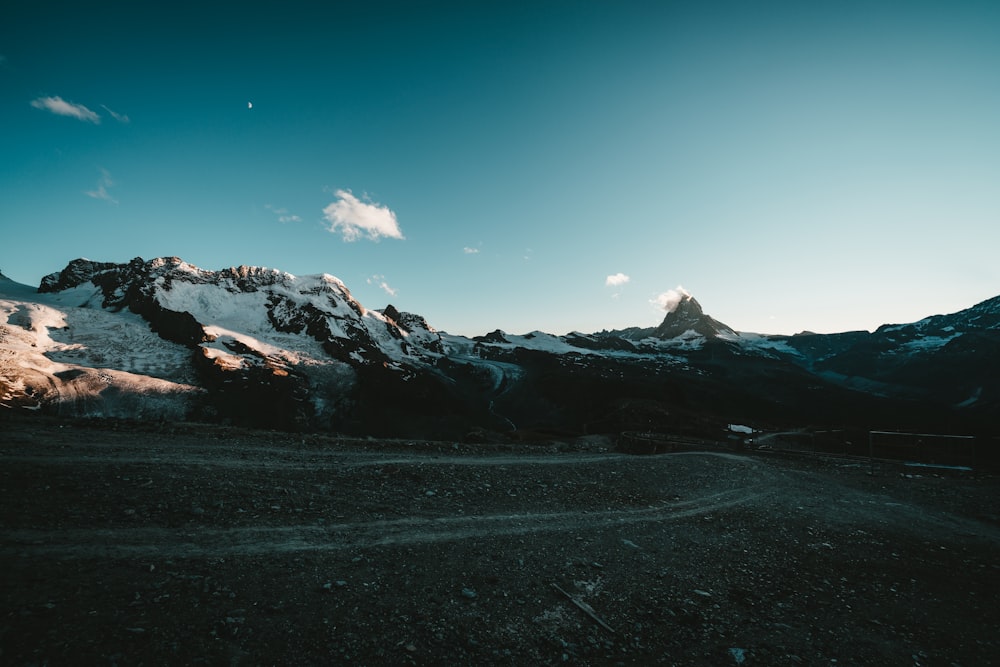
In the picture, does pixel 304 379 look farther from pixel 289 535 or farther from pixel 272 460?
pixel 289 535

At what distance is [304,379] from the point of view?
403ft

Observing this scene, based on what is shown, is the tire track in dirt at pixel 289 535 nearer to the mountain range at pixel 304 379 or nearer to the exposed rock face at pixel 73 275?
the mountain range at pixel 304 379

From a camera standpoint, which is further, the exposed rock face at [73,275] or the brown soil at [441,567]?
the exposed rock face at [73,275]

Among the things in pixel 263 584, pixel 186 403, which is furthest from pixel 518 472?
pixel 186 403

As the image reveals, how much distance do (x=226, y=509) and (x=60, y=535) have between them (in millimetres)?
3178

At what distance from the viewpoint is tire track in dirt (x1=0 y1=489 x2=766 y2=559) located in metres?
8.11

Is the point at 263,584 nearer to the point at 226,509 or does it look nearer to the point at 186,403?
the point at 226,509

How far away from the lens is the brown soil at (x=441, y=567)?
250 inches

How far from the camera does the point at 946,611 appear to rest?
8.75 meters

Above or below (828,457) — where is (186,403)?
below

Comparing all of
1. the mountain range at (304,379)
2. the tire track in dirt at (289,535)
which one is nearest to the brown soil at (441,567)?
the tire track in dirt at (289,535)

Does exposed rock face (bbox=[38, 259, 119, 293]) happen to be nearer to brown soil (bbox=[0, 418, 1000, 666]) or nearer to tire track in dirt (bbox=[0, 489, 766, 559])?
brown soil (bbox=[0, 418, 1000, 666])

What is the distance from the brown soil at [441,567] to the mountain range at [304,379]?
87.0 ft

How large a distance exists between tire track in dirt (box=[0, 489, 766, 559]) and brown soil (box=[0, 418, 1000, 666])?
0.07 meters
